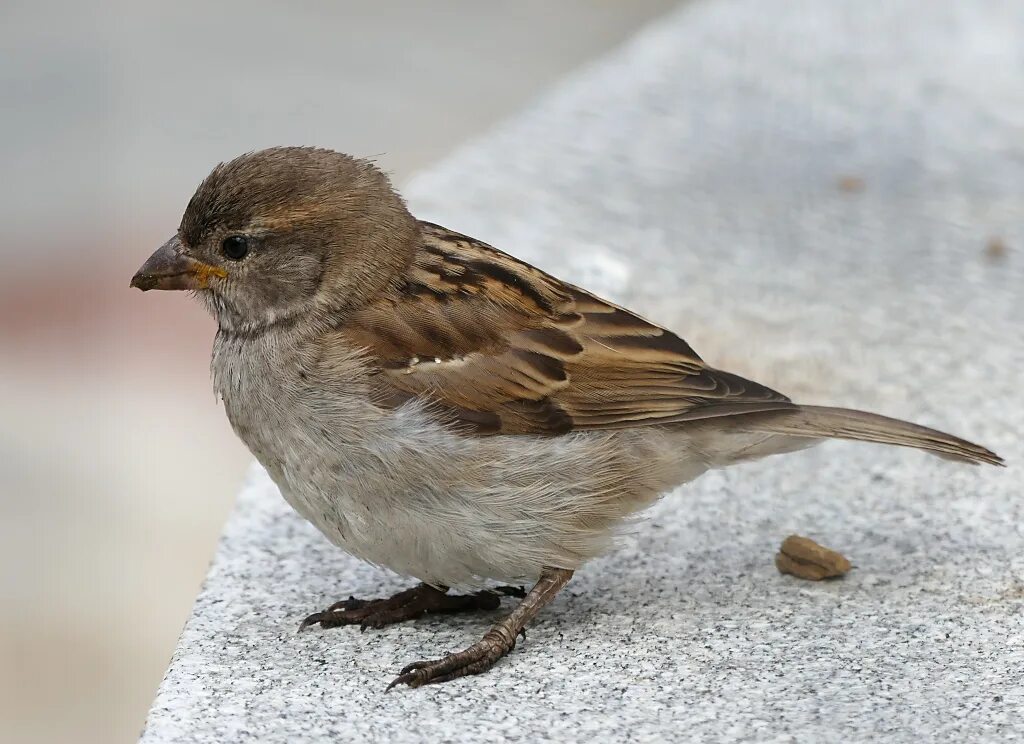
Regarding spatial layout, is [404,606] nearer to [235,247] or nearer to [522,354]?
[522,354]

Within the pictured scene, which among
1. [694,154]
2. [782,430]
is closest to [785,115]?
[694,154]

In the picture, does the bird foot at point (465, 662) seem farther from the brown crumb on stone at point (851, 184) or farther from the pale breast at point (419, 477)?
the brown crumb on stone at point (851, 184)

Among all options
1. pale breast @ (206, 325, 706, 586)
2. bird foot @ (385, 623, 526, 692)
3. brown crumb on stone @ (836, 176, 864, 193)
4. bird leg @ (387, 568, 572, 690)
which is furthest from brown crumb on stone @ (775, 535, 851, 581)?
brown crumb on stone @ (836, 176, 864, 193)

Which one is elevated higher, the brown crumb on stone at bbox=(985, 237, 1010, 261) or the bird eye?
the brown crumb on stone at bbox=(985, 237, 1010, 261)

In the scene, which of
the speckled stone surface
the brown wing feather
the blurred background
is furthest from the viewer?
the blurred background

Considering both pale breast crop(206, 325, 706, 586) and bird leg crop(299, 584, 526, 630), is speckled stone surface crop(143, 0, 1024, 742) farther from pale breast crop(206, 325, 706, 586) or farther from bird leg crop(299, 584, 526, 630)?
pale breast crop(206, 325, 706, 586)

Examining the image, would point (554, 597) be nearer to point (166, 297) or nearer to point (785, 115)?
point (785, 115)
